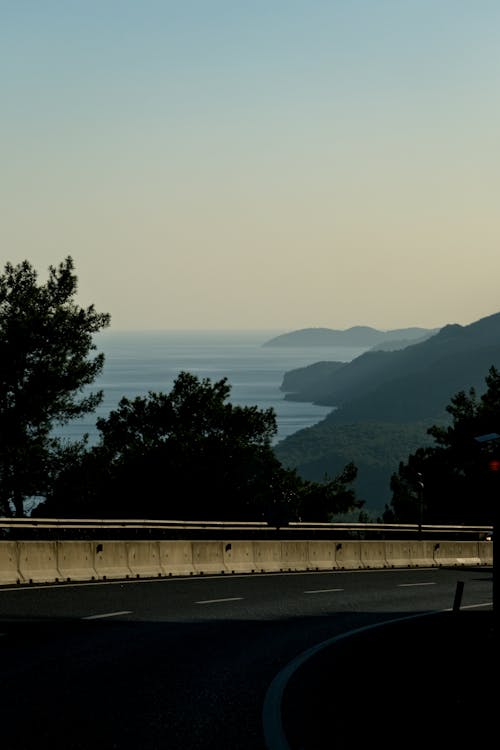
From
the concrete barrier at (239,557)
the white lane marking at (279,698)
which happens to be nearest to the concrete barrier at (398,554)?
the concrete barrier at (239,557)

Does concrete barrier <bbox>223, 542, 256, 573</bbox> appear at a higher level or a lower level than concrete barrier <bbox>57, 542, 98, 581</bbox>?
lower

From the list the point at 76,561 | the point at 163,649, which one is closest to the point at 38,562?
the point at 76,561

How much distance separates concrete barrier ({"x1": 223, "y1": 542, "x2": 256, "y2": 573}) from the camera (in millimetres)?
33125

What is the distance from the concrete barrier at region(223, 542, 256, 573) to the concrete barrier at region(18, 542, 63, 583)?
23.4 feet

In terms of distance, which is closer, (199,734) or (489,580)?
(199,734)

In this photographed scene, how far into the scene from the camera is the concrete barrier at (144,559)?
96.0 ft

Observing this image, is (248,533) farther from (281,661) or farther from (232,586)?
(281,661)

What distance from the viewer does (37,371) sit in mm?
67688

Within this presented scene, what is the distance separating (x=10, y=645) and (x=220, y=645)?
285 cm

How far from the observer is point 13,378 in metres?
67.5

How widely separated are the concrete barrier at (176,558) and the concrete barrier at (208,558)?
0.68 feet

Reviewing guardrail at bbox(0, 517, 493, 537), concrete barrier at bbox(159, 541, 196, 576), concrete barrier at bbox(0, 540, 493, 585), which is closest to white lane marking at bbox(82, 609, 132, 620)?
concrete barrier at bbox(0, 540, 493, 585)

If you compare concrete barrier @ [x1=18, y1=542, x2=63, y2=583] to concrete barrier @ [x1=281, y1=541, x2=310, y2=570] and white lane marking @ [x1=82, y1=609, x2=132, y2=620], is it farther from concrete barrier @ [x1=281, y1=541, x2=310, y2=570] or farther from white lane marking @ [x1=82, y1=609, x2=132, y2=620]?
concrete barrier @ [x1=281, y1=541, x2=310, y2=570]

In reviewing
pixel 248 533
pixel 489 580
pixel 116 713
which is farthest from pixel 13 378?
pixel 116 713
